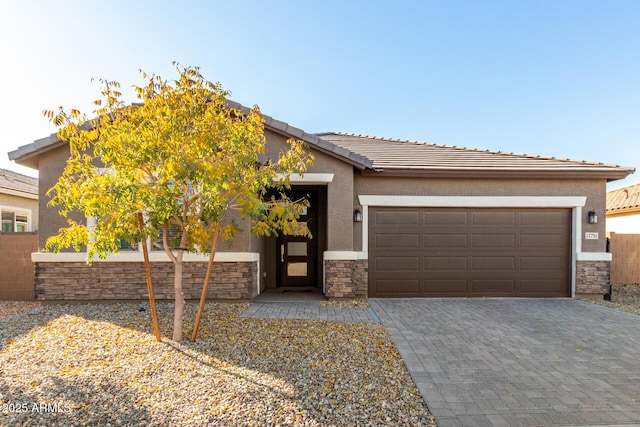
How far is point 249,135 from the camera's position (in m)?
4.56

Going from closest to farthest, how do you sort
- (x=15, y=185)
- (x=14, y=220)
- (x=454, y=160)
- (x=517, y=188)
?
(x=517, y=188) < (x=454, y=160) < (x=14, y=220) < (x=15, y=185)

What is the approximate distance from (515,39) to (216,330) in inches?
508

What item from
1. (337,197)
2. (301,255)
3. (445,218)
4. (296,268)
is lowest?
(296,268)

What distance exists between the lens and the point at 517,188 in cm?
806

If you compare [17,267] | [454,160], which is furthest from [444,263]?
[17,267]

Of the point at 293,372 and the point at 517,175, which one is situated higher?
the point at 517,175

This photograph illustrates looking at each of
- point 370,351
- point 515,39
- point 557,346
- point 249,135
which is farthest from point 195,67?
point 515,39

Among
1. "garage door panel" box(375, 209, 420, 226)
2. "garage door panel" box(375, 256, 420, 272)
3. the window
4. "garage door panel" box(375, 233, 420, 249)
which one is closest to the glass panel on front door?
"garage door panel" box(375, 256, 420, 272)

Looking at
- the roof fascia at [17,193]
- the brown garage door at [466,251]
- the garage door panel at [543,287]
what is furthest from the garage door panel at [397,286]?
the roof fascia at [17,193]

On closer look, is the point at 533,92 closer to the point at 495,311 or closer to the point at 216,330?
the point at 495,311

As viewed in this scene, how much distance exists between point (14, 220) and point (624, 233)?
25824mm

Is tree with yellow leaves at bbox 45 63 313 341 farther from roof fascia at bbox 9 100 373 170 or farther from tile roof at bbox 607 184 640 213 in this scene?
tile roof at bbox 607 184 640 213

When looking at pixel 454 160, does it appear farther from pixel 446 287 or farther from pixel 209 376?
pixel 209 376

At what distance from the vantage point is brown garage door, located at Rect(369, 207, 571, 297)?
8055 mm
